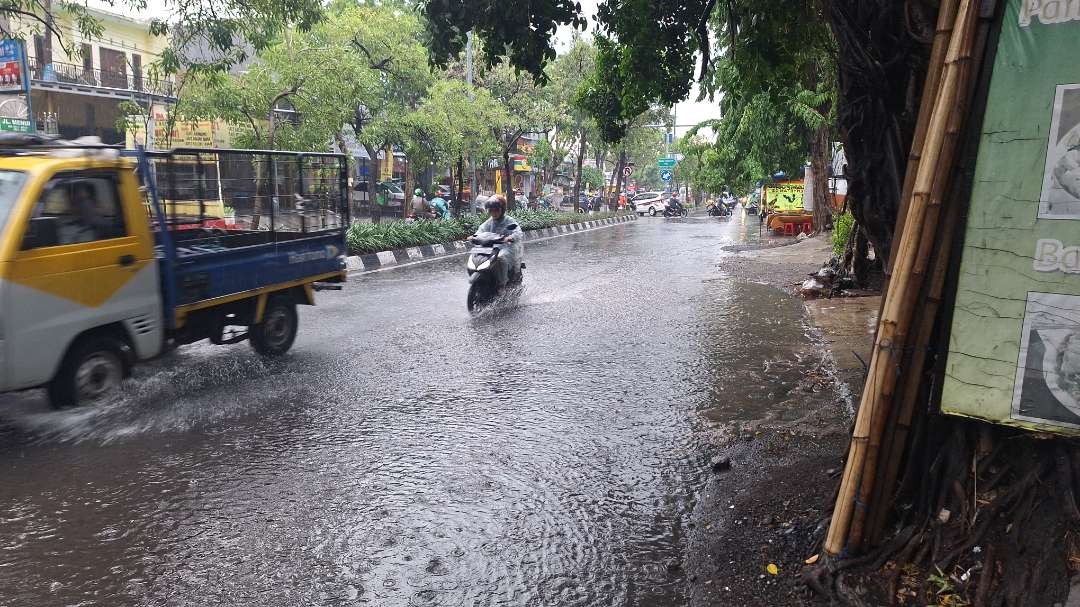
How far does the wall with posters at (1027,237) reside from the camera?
2.71 metres

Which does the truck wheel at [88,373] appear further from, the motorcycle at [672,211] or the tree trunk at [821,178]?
the motorcycle at [672,211]

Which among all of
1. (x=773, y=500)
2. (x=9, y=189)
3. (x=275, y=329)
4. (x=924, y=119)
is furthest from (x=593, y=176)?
(x=924, y=119)

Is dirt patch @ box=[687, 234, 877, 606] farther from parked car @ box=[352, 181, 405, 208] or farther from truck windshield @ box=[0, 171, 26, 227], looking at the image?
parked car @ box=[352, 181, 405, 208]

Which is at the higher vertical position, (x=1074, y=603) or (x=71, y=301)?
(x=71, y=301)

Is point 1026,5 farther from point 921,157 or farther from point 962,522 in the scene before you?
point 962,522

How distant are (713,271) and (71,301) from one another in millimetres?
11727

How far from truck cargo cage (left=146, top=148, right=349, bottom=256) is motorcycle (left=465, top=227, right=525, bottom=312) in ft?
8.10

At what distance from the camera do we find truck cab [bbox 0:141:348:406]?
16.6 feet

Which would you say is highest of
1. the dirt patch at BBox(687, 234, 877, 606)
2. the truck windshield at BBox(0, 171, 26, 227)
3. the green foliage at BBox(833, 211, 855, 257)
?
the truck windshield at BBox(0, 171, 26, 227)

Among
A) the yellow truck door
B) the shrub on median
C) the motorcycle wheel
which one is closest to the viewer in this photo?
the yellow truck door

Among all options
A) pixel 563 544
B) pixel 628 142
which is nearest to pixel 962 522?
pixel 563 544

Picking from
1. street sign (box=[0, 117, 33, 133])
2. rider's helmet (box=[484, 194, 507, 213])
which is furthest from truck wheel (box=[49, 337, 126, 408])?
street sign (box=[0, 117, 33, 133])

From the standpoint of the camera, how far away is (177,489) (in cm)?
435

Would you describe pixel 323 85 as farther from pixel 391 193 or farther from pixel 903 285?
pixel 391 193
